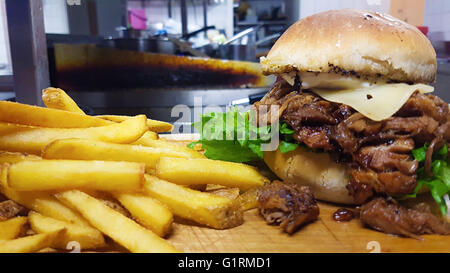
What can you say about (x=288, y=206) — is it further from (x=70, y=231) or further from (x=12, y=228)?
(x=12, y=228)

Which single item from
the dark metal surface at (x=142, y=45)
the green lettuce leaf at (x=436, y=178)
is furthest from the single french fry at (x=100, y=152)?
the dark metal surface at (x=142, y=45)

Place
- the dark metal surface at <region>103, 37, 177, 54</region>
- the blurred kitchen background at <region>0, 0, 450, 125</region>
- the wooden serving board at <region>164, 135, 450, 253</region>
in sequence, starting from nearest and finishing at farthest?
the wooden serving board at <region>164, 135, 450, 253</region> → the blurred kitchen background at <region>0, 0, 450, 125</region> → the dark metal surface at <region>103, 37, 177, 54</region>

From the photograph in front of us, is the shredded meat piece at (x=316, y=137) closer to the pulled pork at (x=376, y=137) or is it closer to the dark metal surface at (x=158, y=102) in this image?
the pulled pork at (x=376, y=137)

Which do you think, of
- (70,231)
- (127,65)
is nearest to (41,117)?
(70,231)

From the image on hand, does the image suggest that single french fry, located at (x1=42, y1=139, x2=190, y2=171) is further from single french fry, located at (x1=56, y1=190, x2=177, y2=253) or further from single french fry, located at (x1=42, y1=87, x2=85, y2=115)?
single french fry, located at (x1=42, y1=87, x2=85, y2=115)

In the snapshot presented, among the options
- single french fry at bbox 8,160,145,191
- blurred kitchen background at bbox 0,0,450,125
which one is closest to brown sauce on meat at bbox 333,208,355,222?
single french fry at bbox 8,160,145,191
